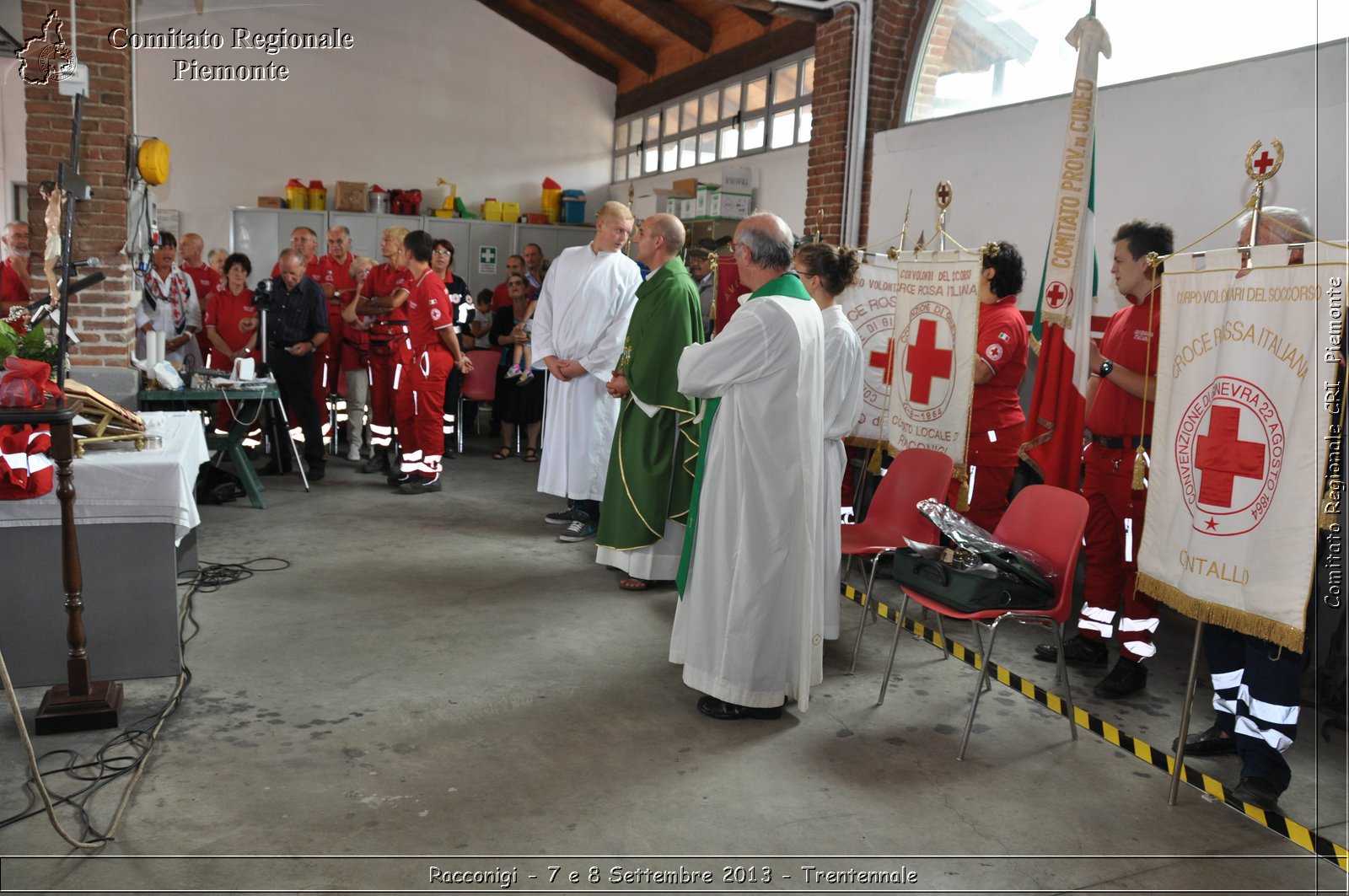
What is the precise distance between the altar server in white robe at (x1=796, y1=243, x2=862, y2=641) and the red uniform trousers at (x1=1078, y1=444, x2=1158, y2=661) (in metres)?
0.96

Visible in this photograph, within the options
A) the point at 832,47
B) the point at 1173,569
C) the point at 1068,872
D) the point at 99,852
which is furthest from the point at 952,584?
the point at 832,47

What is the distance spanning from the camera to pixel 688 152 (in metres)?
12.0

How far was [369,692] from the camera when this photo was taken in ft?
11.5

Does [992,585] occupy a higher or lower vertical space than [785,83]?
lower

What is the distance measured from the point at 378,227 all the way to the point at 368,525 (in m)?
7.42

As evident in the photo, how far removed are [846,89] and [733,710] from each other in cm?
569

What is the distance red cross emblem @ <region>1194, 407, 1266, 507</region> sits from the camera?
277cm

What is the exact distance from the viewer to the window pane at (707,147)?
1130 cm

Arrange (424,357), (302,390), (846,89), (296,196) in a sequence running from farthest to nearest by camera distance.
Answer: (296,196) < (846,89) < (302,390) < (424,357)

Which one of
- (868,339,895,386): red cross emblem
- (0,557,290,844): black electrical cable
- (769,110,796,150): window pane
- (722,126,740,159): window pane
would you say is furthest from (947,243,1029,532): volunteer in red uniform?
(722,126,740,159): window pane

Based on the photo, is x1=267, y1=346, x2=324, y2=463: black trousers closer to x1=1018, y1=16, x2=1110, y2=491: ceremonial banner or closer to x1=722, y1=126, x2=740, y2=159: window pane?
x1=1018, y1=16, x2=1110, y2=491: ceremonial banner

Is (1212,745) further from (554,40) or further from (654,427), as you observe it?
(554,40)

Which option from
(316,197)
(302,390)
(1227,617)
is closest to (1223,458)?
(1227,617)

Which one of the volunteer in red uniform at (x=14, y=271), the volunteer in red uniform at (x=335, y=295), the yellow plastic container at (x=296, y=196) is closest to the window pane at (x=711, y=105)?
the volunteer in red uniform at (x=335, y=295)
